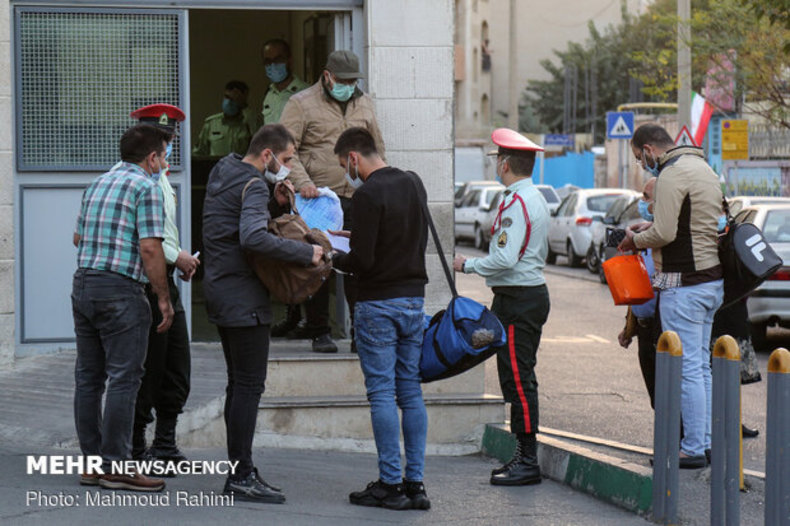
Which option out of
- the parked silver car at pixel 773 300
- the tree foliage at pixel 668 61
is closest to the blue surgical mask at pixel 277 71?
the tree foliage at pixel 668 61

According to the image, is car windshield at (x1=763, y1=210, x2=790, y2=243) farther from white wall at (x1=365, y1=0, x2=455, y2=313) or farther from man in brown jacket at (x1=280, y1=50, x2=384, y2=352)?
man in brown jacket at (x1=280, y1=50, x2=384, y2=352)

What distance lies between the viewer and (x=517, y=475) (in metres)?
7.70

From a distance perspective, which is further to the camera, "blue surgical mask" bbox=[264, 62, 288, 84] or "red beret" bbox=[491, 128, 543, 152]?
A: "blue surgical mask" bbox=[264, 62, 288, 84]

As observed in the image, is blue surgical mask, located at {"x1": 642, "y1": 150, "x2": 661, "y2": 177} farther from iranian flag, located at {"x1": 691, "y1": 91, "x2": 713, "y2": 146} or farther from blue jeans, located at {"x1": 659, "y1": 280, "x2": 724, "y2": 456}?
iranian flag, located at {"x1": 691, "y1": 91, "x2": 713, "y2": 146}

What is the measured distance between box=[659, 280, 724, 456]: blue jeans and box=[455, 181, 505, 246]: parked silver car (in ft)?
88.5

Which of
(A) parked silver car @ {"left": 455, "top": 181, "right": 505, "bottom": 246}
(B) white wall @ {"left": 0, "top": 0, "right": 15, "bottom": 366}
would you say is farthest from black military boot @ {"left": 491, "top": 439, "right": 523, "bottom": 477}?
(A) parked silver car @ {"left": 455, "top": 181, "right": 505, "bottom": 246}

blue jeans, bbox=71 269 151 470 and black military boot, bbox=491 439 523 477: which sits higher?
blue jeans, bbox=71 269 151 470

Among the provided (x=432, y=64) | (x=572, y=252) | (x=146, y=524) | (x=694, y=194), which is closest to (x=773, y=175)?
(x=572, y=252)

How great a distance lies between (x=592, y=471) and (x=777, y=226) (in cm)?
867

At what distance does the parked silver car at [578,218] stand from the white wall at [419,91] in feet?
56.9

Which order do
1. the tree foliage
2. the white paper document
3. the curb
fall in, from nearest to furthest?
the curb → the white paper document → the tree foliage

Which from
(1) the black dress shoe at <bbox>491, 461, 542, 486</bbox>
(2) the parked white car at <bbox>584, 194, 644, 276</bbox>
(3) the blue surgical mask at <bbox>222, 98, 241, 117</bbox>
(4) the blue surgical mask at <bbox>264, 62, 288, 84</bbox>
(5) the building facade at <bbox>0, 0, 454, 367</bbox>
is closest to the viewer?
(1) the black dress shoe at <bbox>491, 461, 542, 486</bbox>

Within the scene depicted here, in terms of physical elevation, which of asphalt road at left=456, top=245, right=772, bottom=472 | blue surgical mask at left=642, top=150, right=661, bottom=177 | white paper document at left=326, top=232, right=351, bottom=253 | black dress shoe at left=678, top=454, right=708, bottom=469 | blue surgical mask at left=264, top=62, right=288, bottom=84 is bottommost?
asphalt road at left=456, top=245, right=772, bottom=472

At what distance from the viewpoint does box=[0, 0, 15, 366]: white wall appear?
9789mm
